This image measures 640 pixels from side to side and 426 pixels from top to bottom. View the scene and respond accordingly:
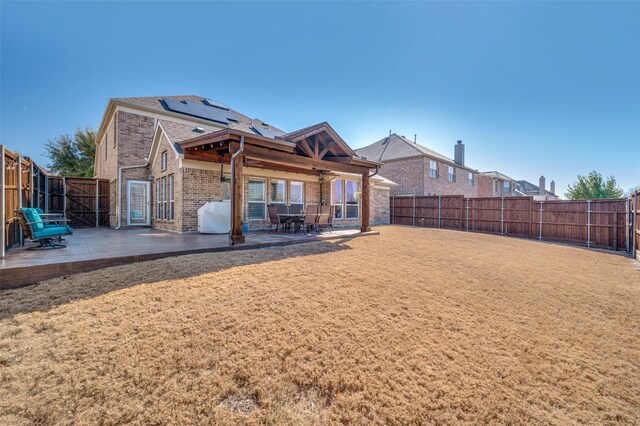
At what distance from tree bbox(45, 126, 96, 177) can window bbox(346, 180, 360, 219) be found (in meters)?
24.1

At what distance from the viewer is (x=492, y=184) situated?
108ft

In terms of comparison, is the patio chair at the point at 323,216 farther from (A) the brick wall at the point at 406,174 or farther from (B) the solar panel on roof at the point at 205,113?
(A) the brick wall at the point at 406,174

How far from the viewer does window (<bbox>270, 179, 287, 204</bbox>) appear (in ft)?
41.0

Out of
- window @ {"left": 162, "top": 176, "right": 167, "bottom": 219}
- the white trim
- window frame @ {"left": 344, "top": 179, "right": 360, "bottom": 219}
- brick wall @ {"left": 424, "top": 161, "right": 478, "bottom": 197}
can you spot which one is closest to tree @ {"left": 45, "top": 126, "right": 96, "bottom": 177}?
window @ {"left": 162, "top": 176, "right": 167, "bottom": 219}

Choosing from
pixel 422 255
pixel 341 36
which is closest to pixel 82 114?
pixel 341 36

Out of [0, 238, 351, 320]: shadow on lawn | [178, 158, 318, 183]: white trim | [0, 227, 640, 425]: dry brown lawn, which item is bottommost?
[0, 227, 640, 425]: dry brown lawn

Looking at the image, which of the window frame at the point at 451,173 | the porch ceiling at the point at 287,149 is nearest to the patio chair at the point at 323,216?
the porch ceiling at the point at 287,149

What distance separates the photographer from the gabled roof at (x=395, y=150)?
76.3 feet

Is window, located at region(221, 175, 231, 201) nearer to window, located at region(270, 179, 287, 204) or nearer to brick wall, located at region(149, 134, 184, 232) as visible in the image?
brick wall, located at region(149, 134, 184, 232)

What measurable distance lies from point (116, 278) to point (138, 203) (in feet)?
36.7

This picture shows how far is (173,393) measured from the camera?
7.25 ft

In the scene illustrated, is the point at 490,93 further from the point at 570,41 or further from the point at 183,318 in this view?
the point at 183,318

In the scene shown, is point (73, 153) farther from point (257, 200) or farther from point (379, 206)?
point (379, 206)

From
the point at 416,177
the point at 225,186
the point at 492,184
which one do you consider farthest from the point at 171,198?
the point at 492,184
